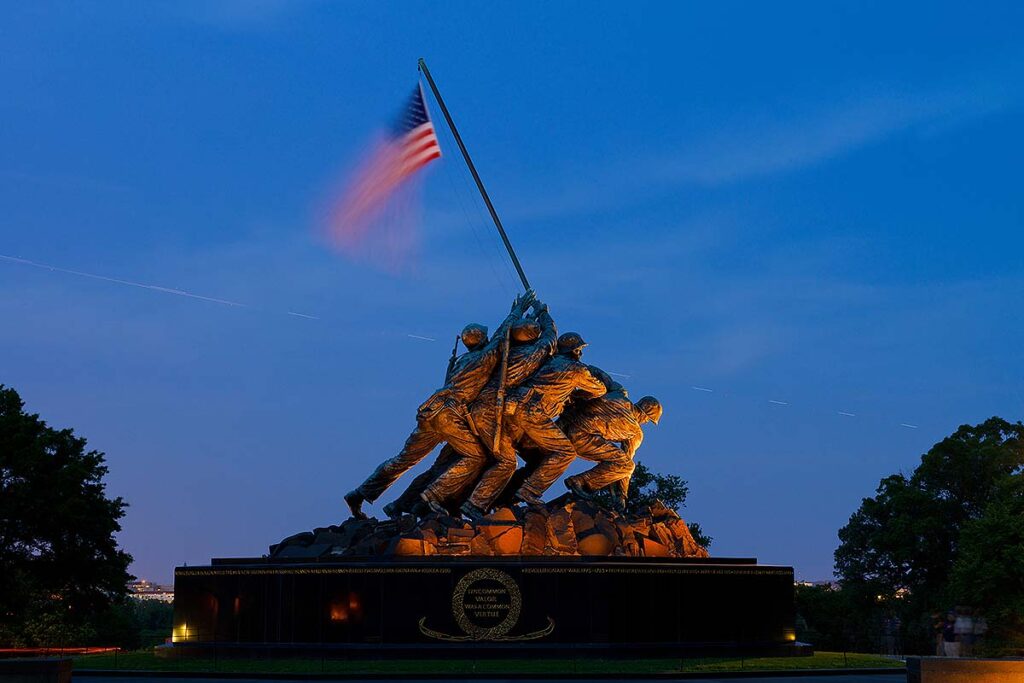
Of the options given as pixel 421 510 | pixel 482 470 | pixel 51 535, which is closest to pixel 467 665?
pixel 421 510

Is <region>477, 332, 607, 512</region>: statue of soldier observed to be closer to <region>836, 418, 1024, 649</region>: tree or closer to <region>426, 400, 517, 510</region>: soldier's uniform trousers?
<region>426, 400, 517, 510</region>: soldier's uniform trousers

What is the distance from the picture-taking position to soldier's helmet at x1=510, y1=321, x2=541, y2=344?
2769 centimetres

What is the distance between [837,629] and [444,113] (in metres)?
32.9

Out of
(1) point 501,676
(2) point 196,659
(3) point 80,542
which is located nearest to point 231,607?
(2) point 196,659

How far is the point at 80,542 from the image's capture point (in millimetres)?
39219

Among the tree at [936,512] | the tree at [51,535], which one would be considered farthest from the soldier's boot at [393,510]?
the tree at [936,512]

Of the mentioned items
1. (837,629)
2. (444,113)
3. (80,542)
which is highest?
(444,113)

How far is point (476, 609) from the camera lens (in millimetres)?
24266

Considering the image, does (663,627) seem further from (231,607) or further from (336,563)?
(231,607)

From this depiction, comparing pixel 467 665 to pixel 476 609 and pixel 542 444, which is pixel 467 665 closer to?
pixel 476 609

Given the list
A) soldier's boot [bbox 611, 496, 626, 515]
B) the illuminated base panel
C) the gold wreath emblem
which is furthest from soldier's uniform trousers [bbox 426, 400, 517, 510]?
the gold wreath emblem

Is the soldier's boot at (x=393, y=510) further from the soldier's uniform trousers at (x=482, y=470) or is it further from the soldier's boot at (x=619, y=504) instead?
the soldier's boot at (x=619, y=504)

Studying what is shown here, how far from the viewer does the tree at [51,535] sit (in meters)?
37.0

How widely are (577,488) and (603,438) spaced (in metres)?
1.22
